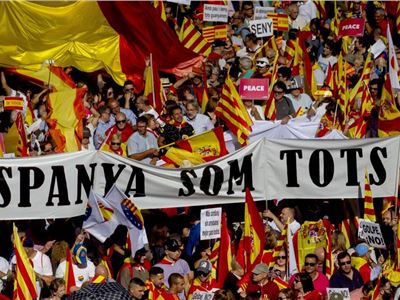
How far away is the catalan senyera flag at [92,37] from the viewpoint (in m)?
19.9

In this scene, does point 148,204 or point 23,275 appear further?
point 148,204

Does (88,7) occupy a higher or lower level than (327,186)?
higher

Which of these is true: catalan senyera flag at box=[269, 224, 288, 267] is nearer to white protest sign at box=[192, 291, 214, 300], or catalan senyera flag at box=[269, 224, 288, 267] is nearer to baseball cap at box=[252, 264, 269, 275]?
baseball cap at box=[252, 264, 269, 275]

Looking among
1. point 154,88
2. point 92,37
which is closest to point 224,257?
point 154,88

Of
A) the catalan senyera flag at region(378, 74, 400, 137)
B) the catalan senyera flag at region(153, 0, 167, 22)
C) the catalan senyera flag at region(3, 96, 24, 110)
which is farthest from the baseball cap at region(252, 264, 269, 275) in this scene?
the catalan senyera flag at region(153, 0, 167, 22)

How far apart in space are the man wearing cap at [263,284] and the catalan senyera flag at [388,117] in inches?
168

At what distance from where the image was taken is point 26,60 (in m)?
19.7

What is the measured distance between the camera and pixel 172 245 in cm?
1346

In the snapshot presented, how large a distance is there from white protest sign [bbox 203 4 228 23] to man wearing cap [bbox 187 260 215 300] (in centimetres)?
827

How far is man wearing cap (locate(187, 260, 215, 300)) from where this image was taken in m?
12.7

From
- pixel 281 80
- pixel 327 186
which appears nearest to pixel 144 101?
pixel 281 80

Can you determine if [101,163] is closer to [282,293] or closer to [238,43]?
[282,293]

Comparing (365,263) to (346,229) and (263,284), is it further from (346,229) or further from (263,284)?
(263,284)

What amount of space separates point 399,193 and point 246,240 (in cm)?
244
